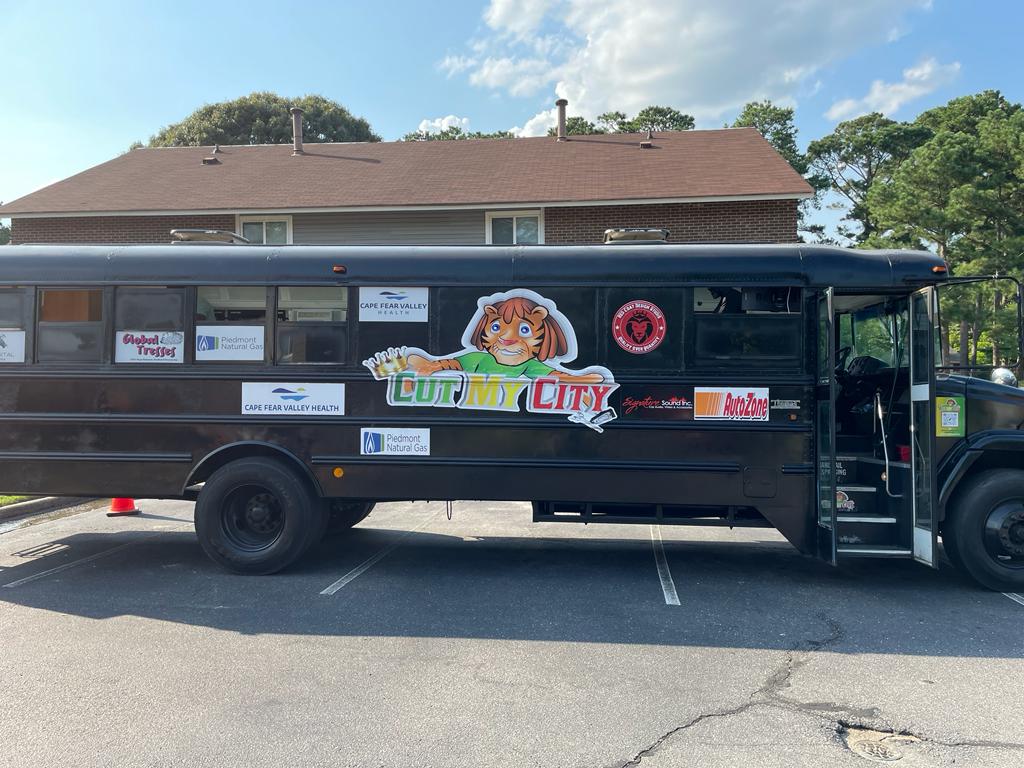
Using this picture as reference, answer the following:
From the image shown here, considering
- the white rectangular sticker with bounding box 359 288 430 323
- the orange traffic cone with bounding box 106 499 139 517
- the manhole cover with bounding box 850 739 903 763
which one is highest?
the white rectangular sticker with bounding box 359 288 430 323

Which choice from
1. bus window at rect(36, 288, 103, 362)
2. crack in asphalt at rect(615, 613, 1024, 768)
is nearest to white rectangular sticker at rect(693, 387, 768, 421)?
crack in asphalt at rect(615, 613, 1024, 768)

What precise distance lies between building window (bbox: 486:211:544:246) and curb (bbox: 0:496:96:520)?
29.8 ft

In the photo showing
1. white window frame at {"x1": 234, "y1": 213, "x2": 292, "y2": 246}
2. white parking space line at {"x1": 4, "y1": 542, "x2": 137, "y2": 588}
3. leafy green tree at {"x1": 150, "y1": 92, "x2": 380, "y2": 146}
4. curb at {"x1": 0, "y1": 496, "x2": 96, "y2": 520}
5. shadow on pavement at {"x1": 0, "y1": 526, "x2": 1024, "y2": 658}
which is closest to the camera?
shadow on pavement at {"x1": 0, "y1": 526, "x2": 1024, "y2": 658}

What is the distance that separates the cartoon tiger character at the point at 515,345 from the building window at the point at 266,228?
10961mm

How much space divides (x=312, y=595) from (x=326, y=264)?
2.82m

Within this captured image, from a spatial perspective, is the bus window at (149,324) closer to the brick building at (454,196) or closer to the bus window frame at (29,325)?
the bus window frame at (29,325)

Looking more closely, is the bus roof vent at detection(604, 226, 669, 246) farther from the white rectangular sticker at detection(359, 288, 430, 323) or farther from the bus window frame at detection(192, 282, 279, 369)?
the bus window frame at detection(192, 282, 279, 369)

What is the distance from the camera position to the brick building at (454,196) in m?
14.3

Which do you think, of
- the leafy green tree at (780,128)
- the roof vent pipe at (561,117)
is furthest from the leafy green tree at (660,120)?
the roof vent pipe at (561,117)

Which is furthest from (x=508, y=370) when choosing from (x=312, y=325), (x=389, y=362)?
(x=312, y=325)

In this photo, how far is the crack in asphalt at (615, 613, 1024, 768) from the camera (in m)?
3.49

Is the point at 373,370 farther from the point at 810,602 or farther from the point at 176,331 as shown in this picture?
the point at 810,602

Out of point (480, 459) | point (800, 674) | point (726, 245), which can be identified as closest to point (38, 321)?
point (480, 459)

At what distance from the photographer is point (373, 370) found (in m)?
6.29
